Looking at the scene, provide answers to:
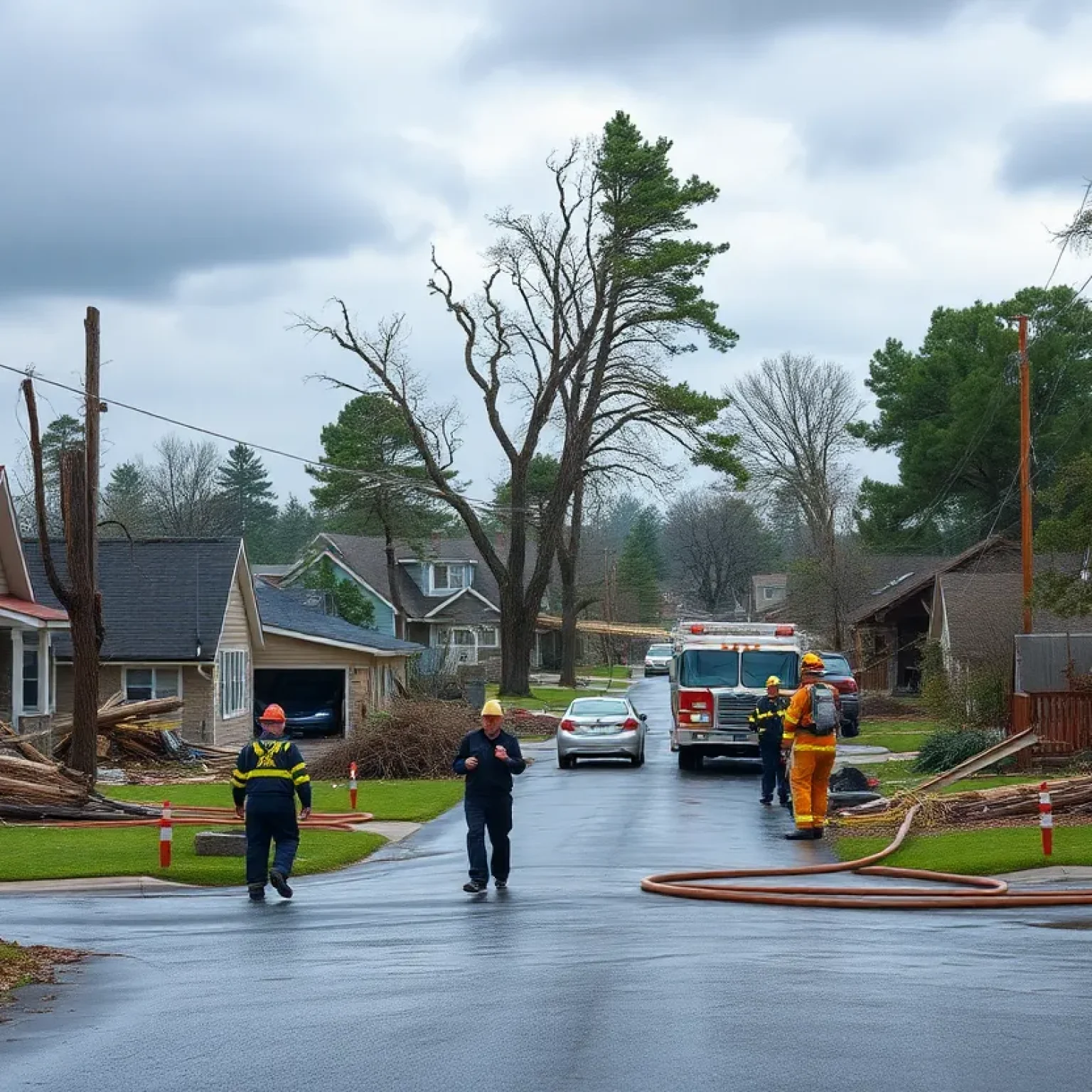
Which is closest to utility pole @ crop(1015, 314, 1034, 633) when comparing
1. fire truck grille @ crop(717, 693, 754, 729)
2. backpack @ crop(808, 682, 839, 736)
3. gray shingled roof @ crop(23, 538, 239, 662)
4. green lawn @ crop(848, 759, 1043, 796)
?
green lawn @ crop(848, 759, 1043, 796)

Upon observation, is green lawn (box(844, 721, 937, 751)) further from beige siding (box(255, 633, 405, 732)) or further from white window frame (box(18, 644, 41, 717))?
white window frame (box(18, 644, 41, 717))

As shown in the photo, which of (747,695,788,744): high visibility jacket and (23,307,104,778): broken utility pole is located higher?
(23,307,104,778): broken utility pole

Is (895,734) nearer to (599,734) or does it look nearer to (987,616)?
(987,616)

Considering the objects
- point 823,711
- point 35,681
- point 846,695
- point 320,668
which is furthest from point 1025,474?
point 35,681

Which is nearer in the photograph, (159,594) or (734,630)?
(734,630)

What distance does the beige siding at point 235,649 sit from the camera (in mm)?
41469

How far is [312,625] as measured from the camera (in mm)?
49312

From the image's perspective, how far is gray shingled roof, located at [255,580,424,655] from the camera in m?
47.0

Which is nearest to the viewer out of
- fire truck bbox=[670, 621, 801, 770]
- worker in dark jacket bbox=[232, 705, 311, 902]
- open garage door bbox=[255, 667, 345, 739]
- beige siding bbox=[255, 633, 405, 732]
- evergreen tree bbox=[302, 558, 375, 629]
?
worker in dark jacket bbox=[232, 705, 311, 902]

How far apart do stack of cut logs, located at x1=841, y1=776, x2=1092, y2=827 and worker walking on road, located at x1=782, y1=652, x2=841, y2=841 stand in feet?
5.46

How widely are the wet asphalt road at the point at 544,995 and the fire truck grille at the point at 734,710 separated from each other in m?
16.6

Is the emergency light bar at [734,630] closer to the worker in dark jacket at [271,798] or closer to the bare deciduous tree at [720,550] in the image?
the worker in dark jacket at [271,798]

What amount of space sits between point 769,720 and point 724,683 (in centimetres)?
810

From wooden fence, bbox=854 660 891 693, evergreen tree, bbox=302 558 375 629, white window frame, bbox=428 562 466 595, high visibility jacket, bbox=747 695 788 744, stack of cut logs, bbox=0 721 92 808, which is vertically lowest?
stack of cut logs, bbox=0 721 92 808
